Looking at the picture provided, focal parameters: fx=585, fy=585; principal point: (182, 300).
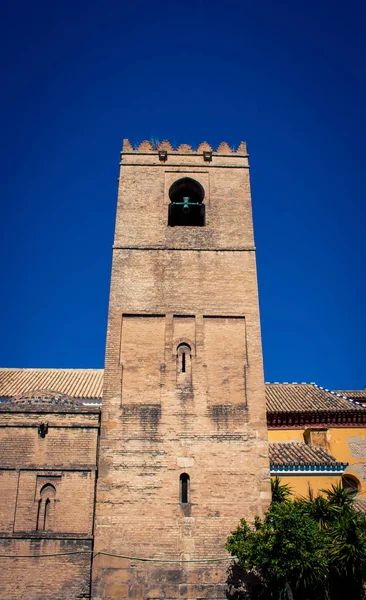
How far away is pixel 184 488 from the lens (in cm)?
1380

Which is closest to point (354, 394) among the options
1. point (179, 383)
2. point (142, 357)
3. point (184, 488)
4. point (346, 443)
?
point (346, 443)

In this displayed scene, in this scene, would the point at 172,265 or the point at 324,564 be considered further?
the point at 172,265

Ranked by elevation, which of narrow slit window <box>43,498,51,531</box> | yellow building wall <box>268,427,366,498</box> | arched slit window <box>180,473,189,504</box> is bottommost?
narrow slit window <box>43,498,51,531</box>

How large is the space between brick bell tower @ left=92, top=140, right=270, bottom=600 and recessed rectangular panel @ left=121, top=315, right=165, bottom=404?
27 mm

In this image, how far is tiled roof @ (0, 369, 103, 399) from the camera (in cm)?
2270

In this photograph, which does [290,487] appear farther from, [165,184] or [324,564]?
[165,184]

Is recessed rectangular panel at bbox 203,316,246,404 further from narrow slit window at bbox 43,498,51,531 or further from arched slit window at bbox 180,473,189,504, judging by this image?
narrow slit window at bbox 43,498,51,531

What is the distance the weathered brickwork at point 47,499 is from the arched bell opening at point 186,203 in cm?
672

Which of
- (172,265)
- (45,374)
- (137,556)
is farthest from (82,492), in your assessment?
(45,374)

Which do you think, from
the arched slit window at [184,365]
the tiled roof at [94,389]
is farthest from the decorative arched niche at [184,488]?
the tiled roof at [94,389]

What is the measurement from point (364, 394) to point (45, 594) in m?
20.1

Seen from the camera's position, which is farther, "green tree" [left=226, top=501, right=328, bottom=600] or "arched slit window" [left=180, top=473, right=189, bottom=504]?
"arched slit window" [left=180, top=473, right=189, bottom=504]

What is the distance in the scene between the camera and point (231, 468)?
1394cm

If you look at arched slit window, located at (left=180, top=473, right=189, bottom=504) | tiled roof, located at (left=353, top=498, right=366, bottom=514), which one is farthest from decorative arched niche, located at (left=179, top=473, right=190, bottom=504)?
tiled roof, located at (left=353, top=498, right=366, bottom=514)
